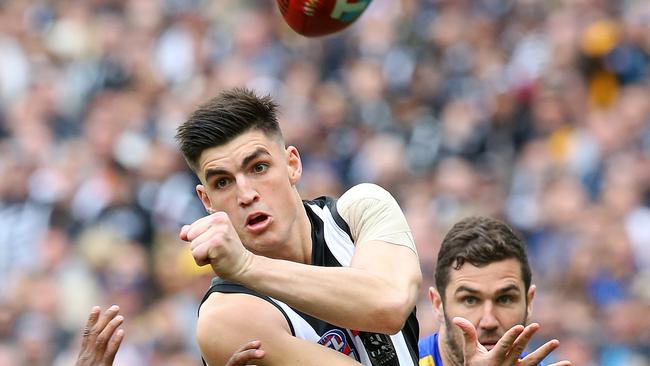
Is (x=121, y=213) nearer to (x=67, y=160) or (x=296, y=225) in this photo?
(x=67, y=160)

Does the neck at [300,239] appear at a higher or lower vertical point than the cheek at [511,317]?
lower

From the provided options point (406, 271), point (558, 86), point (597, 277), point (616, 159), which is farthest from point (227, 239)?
point (558, 86)

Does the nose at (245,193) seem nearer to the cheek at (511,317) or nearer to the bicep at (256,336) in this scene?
the bicep at (256,336)

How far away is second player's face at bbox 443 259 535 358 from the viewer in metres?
5.07

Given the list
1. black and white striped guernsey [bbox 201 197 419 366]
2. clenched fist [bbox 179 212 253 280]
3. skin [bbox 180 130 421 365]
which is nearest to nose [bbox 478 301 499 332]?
black and white striped guernsey [bbox 201 197 419 366]

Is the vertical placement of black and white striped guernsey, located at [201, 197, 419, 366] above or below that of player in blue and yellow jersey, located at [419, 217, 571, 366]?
below

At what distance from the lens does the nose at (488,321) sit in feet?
16.6

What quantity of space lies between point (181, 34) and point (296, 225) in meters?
8.33

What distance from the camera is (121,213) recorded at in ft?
34.0

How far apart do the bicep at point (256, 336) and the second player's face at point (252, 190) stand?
0.24m

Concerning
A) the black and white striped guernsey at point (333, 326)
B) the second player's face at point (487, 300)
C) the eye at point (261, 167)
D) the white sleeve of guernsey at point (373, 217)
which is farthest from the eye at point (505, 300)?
the eye at point (261, 167)

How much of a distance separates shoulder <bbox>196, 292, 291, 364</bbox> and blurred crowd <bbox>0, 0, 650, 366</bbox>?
4.29 m

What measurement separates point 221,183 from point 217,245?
662mm

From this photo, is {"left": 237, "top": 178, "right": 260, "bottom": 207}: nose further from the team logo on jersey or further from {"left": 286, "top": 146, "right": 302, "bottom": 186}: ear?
the team logo on jersey
